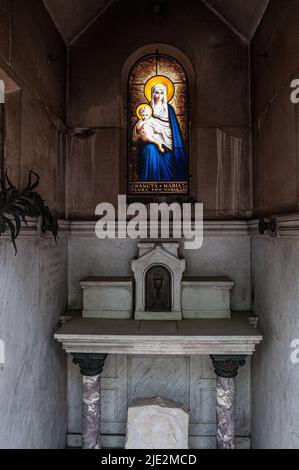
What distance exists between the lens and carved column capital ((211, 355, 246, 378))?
336cm

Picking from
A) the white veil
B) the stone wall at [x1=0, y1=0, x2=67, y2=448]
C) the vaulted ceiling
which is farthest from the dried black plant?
the vaulted ceiling

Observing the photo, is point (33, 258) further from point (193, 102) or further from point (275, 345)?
point (193, 102)

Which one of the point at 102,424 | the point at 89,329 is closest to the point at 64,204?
the point at 89,329

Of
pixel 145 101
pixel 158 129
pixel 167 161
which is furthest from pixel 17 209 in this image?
pixel 145 101

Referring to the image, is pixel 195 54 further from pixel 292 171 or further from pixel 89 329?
pixel 89 329

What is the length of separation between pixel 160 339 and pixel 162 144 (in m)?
2.39

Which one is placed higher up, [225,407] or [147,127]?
[147,127]

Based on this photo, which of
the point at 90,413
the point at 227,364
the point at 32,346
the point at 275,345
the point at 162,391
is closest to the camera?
the point at 32,346

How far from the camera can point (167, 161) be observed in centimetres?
428

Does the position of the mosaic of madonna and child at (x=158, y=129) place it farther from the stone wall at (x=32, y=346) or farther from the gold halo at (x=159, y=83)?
the stone wall at (x=32, y=346)

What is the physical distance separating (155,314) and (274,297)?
1.27m

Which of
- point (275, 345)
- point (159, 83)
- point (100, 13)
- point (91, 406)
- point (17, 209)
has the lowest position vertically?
point (91, 406)

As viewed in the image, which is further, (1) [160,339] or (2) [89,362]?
(2) [89,362]

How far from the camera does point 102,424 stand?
13.6 feet
